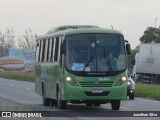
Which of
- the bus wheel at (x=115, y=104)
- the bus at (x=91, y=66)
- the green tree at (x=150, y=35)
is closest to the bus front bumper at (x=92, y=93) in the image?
the bus at (x=91, y=66)

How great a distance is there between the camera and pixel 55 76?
27.3 meters

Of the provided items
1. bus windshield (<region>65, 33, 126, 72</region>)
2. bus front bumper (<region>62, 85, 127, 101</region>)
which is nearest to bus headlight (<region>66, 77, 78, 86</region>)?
bus front bumper (<region>62, 85, 127, 101</region>)

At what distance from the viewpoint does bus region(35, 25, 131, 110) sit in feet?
81.7

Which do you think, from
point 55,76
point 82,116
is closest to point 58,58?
point 55,76

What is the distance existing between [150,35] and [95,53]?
78.5 meters

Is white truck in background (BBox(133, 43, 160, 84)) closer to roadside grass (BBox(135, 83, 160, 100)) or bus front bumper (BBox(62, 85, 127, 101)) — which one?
roadside grass (BBox(135, 83, 160, 100))

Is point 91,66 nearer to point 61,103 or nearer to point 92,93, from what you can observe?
point 92,93

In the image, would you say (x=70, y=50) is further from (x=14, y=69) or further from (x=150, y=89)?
(x=14, y=69)

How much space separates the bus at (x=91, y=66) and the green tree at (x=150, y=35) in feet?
252

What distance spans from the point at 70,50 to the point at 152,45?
123 feet

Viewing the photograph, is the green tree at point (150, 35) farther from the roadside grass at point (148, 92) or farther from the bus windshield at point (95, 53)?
the bus windshield at point (95, 53)

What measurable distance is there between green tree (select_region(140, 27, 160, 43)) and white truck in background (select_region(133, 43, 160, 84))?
1458 inches

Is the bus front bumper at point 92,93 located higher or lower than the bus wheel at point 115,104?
higher

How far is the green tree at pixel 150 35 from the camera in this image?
103m
